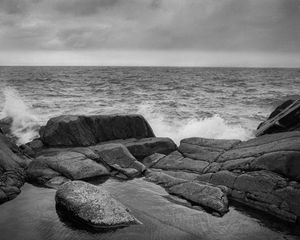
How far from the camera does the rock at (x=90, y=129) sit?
44.2ft

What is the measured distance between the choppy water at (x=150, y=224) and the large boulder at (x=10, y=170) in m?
0.35

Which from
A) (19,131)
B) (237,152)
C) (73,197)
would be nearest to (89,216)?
(73,197)

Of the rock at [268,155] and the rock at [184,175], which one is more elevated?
the rock at [268,155]

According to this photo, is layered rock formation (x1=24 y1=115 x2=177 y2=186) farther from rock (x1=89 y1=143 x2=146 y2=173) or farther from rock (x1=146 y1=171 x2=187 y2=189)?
rock (x1=146 y1=171 x2=187 y2=189)

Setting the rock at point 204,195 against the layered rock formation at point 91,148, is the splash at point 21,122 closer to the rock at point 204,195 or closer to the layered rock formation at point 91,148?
the layered rock formation at point 91,148

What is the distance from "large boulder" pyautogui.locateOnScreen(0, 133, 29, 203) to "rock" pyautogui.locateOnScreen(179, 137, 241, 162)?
19.3 feet

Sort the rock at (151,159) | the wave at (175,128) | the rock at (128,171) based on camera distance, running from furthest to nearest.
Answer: the wave at (175,128), the rock at (151,159), the rock at (128,171)

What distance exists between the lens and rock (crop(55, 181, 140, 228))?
23.6 feet

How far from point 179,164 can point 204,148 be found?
1.33 meters

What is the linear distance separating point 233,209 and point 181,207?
1383mm

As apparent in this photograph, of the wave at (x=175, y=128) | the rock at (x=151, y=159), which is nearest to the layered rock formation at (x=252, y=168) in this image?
the rock at (x=151, y=159)

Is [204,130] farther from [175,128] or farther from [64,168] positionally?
[64,168]

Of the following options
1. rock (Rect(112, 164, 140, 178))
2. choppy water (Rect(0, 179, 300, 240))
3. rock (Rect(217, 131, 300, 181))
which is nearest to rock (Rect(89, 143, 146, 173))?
rock (Rect(112, 164, 140, 178))

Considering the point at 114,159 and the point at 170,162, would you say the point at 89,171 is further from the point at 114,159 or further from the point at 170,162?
the point at 170,162
